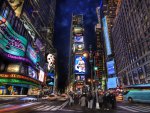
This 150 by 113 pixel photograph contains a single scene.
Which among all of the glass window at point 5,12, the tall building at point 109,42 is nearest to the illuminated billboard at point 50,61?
the tall building at point 109,42

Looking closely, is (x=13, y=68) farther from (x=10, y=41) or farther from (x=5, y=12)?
(x=5, y=12)

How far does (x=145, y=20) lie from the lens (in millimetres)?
56031

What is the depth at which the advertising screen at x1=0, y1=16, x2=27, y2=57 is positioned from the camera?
134 ft

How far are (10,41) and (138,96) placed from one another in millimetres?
40764

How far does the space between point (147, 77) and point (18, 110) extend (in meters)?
58.4

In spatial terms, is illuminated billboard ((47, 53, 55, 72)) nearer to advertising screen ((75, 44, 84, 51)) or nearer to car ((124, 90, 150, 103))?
advertising screen ((75, 44, 84, 51))

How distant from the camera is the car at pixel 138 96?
20969 millimetres

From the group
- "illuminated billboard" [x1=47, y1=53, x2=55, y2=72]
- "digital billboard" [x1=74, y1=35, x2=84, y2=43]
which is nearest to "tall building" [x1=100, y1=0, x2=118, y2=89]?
"digital billboard" [x1=74, y1=35, x2=84, y2=43]

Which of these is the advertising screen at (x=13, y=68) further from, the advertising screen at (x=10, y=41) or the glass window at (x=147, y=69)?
the glass window at (x=147, y=69)

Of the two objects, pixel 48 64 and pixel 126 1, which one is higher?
pixel 126 1

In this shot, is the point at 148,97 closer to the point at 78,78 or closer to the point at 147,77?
the point at 147,77

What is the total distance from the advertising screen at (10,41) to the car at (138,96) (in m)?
36.8

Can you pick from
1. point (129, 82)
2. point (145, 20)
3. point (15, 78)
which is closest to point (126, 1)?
point (145, 20)

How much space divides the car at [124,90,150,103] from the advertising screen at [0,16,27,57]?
36.8m
